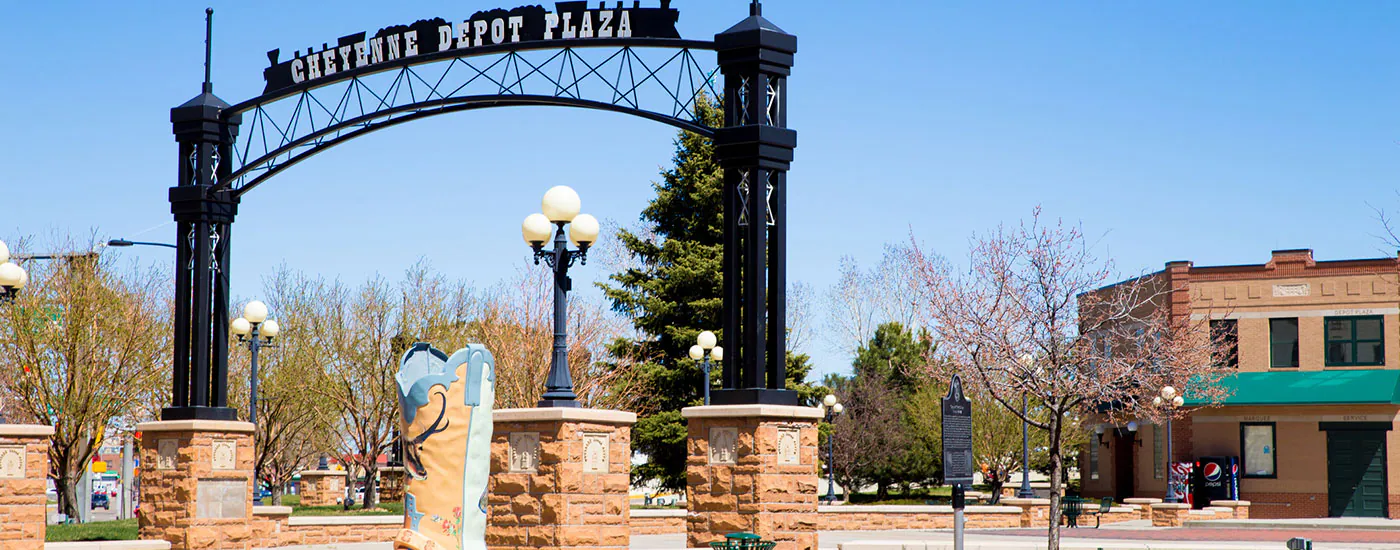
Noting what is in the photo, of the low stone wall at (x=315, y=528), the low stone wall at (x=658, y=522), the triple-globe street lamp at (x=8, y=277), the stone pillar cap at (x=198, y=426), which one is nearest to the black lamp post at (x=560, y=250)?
the stone pillar cap at (x=198, y=426)

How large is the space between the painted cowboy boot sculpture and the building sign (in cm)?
647

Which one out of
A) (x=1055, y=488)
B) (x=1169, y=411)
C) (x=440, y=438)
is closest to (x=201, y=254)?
(x=440, y=438)

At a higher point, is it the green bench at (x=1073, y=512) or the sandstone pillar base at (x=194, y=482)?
the sandstone pillar base at (x=194, y=482)

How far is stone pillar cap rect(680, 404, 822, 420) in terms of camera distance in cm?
1385

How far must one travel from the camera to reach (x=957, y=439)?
13914 millimetres

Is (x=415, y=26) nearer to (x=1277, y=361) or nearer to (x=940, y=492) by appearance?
(x=1277, y=361)

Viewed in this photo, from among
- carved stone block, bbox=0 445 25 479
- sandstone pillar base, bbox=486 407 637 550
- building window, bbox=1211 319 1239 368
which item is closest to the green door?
building window, bbox=1211 319 1239 368

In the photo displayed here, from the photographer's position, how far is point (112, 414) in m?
32.5

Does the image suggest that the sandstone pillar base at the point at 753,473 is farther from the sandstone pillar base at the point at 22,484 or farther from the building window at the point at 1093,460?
the building window at the point at 1093,460

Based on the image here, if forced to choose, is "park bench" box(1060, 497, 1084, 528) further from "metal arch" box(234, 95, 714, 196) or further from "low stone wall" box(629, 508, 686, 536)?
"metal arch" box(234, 95, 714, 196)

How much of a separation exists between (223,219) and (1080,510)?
71.3 feet

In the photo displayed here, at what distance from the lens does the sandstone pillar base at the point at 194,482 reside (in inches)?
735

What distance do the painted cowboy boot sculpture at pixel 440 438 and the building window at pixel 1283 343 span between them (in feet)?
114

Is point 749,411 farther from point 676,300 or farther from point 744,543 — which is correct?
point 676,300
